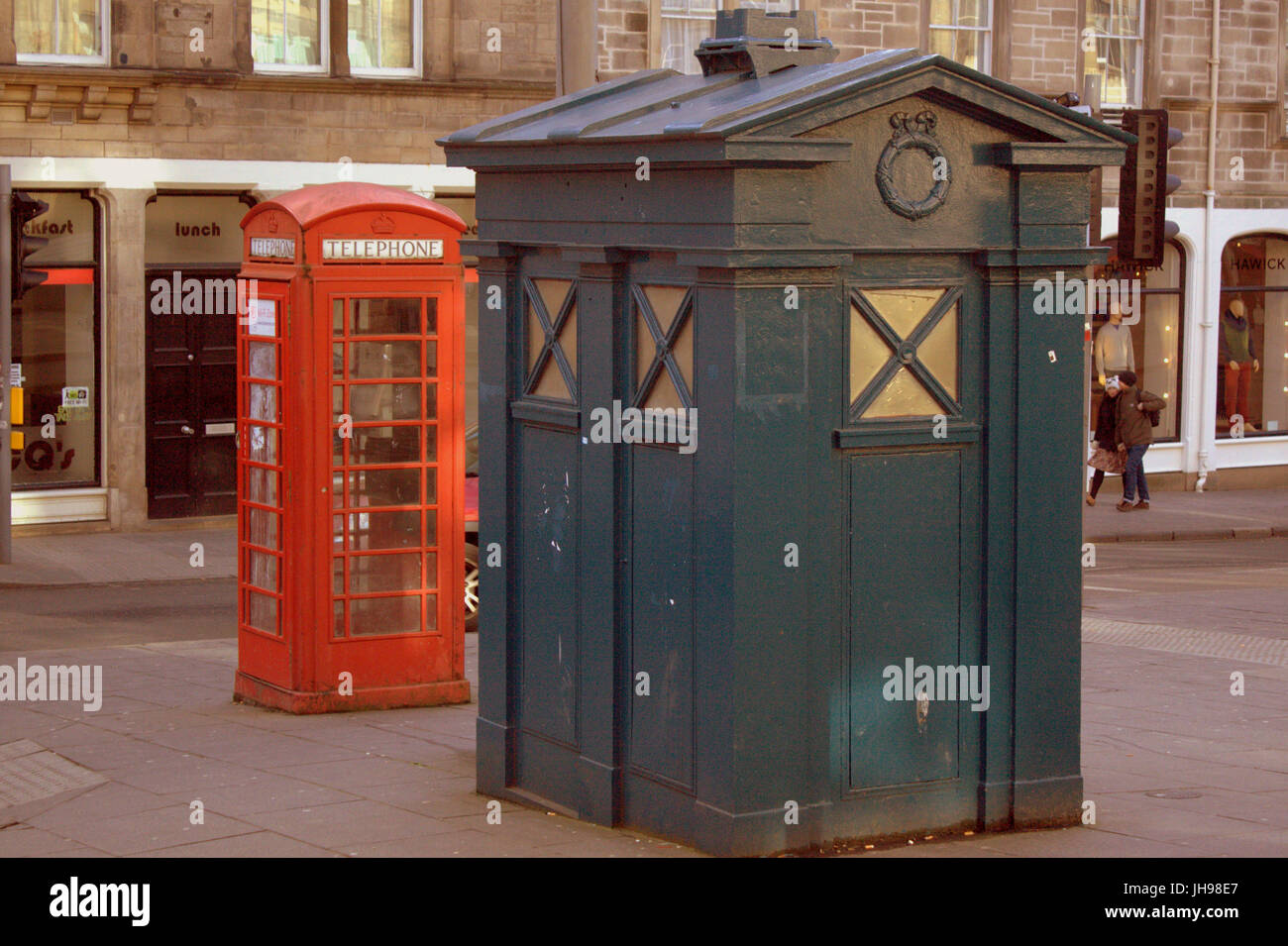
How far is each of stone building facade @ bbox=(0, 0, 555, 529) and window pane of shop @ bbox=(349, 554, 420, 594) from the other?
10089 mm

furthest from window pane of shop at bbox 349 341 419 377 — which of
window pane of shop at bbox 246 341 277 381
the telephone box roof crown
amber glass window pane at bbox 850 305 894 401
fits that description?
amber glass window pane at bbox 850 305 894 401

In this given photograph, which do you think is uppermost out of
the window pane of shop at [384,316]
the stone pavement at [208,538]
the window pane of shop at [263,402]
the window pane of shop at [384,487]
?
the window pane of shop at [384,316]

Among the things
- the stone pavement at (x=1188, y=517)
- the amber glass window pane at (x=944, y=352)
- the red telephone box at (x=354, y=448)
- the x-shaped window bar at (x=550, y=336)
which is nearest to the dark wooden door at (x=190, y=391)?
the stone pavement at (x=1188, y=517)

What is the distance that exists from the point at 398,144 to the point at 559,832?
15.6 m

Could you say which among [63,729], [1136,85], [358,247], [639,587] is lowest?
[63,729]

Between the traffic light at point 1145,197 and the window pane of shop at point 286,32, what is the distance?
9979 mm

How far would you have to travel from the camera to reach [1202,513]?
945 inches

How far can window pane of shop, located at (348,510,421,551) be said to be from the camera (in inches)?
429

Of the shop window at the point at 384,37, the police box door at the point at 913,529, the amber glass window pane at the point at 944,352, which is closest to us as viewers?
the police box door at the point at 913,529

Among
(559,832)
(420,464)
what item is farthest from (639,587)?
(420,464)

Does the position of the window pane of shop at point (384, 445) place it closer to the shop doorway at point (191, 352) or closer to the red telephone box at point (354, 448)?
the red telephone box at point (354, 448)

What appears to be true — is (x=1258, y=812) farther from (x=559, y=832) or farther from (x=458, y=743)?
(x=458, y=743)

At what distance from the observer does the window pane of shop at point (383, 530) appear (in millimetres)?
10906

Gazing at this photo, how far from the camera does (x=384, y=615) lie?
11.0 metres
